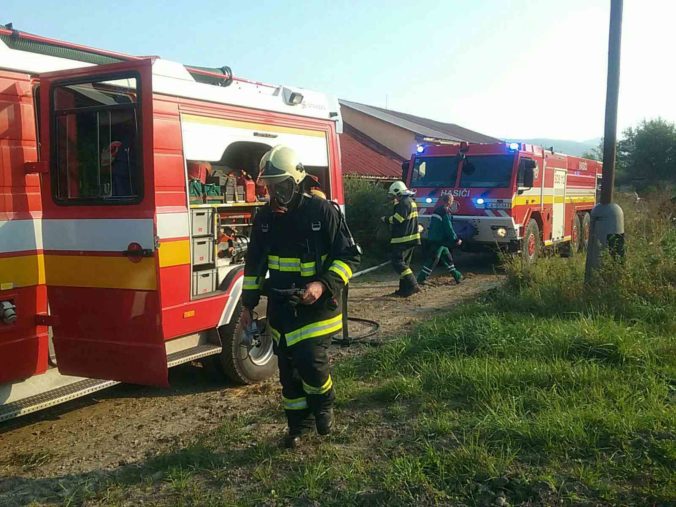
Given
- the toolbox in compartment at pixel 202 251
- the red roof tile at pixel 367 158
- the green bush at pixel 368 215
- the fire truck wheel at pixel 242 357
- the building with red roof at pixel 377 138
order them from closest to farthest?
1. the toolbox in compartment at pixel 202 251
2. the fire truck wheel at pixel 242 357
3. the green bush at pixel 368 215
4. the red roof tile at pixel 367 158
5. the building with red roof at pixel 377 138

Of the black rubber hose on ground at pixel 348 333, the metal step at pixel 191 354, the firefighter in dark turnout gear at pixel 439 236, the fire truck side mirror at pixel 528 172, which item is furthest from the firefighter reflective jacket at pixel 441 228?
the metal step at pixel 191 354

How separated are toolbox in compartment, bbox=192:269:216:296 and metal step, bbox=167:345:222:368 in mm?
456

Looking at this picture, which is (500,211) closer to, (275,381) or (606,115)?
(606,115)

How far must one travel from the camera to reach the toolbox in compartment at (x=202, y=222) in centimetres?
484

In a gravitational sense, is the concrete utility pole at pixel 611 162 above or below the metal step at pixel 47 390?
above

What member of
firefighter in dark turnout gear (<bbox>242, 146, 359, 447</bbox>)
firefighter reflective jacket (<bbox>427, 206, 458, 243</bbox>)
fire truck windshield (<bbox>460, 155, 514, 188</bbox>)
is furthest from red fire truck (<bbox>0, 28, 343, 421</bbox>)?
fire truck windshield (<bbox>460, 155, 514, 188</bbox>)

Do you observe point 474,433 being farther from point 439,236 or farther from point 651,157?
point 651,157

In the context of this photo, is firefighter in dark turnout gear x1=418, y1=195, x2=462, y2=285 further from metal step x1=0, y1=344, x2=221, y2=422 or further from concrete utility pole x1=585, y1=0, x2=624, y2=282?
metal step x1=0, y1=344, x2=221, y2=422

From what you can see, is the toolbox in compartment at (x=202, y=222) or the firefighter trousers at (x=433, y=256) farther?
Answer: the firefighter trousers at (x=433, y=256)

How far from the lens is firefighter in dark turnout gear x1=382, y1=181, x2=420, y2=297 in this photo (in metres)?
9.83

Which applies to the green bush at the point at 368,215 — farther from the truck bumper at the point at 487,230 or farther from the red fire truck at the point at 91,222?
the red fire truck at the point at 91,222

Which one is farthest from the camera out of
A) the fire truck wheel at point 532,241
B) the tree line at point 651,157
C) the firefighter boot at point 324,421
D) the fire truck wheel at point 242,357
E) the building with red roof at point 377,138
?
the tree line at point 651,157

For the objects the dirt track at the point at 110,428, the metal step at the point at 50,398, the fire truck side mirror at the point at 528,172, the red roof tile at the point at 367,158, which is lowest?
the dirt track at the point at 110,428

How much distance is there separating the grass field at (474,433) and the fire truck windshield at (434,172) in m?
6.50
